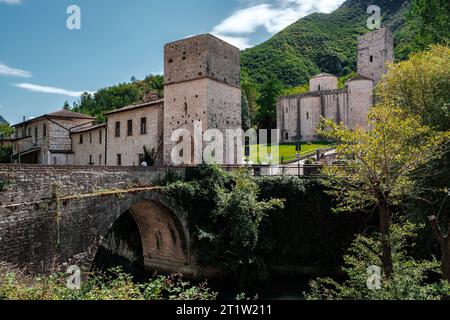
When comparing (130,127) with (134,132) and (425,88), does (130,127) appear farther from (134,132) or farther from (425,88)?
(425,88)

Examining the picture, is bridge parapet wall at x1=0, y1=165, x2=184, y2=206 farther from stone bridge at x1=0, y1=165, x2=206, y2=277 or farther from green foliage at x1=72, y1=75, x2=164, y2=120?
green foliage at x1=72, y1=75, x2=164, y2=120

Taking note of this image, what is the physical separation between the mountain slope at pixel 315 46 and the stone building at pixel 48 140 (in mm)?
57967

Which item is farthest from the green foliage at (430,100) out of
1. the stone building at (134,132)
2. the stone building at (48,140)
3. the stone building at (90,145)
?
the stone building at (48,140)

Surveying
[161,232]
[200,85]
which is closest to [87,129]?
[200,85]

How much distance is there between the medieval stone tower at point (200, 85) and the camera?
23953mm

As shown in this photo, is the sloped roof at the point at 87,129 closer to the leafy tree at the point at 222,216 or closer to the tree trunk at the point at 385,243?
the leafy tree at the point at 222,216

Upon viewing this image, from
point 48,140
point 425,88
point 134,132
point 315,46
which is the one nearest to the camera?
point 425,88

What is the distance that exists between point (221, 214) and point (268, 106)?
2053 inches

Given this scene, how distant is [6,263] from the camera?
34.0ft

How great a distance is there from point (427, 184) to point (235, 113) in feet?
48.2

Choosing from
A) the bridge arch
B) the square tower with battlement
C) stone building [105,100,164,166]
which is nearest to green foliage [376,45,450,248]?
the bridge arch

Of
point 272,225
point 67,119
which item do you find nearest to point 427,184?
point 272,225

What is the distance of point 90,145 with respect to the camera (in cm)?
3306
